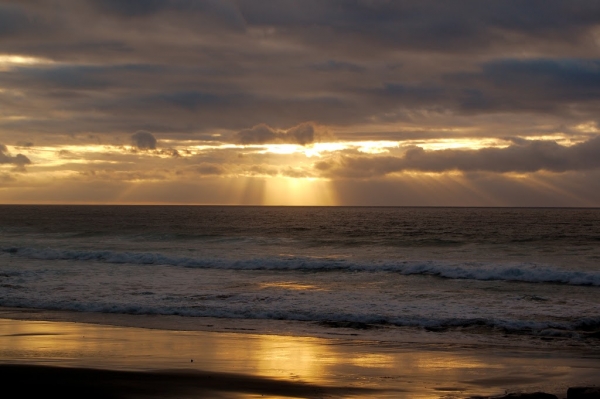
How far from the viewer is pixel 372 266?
3275 cm

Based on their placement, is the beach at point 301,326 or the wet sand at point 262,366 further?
the beach at point 301,326

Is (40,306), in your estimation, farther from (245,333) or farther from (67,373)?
(67,373)

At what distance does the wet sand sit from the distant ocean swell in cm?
1527

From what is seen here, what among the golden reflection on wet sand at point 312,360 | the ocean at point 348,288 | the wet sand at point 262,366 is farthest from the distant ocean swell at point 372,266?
the golden reflection on wet sand at point 312,360

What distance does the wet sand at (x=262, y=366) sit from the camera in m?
9.93

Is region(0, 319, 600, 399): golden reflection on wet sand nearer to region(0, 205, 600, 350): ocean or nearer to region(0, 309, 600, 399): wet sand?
region(0, 309, 600, 399): wet sand

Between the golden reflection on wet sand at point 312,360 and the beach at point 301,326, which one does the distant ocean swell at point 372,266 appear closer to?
the beach at point 301,326

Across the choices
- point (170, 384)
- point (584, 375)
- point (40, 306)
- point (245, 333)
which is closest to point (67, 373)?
point (170, 384)

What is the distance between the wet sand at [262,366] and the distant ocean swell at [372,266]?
1527 cm

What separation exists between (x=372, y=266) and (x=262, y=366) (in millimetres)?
21500

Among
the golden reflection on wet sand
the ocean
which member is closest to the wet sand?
the golden reflection on wet sand

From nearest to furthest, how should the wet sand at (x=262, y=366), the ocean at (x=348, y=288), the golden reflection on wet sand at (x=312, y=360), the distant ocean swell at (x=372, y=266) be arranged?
the wet sand at (x=262, y=366) < the golden reflection on wet sand at (x=312, y=360) < the ocean at (x=348, y=288) < the distant ocean swell at (x=372, y=266)

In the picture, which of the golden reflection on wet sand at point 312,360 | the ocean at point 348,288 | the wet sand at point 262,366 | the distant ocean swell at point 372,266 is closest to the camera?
the wet sand at point 262,366

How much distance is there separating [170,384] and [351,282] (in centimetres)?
1745
